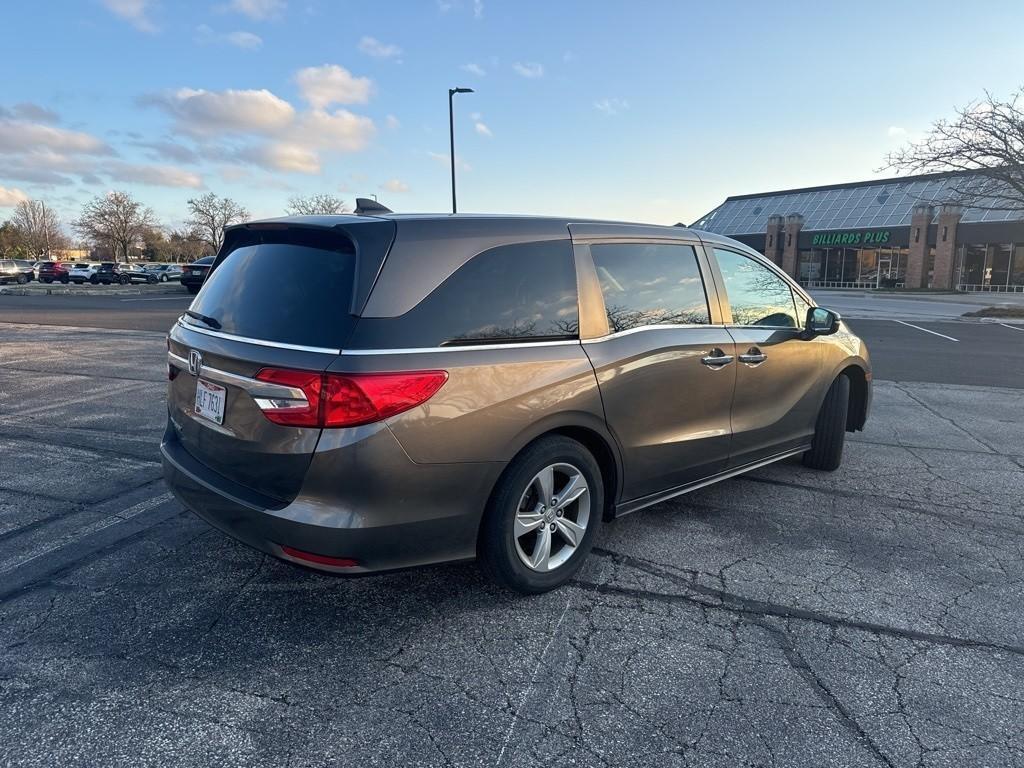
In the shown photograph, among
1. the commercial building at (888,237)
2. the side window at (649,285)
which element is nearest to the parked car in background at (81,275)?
the commercial building at (888,237)

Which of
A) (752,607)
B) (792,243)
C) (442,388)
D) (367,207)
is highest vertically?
(792,243)

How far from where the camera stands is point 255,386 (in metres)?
2.77

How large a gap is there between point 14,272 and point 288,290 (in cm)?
5436

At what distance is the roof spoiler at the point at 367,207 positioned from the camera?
3.57 meters

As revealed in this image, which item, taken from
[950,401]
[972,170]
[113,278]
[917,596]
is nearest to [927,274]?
[972,170]

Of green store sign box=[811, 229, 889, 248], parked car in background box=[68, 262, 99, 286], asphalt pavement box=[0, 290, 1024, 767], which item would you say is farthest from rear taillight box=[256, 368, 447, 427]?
parked car in background box=[68, 262, 99, 286]

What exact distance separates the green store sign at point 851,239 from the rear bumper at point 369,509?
49.9 m

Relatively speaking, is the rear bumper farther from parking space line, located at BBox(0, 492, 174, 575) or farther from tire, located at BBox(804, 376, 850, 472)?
tire, located at BBox(804, 376, 850, 472)

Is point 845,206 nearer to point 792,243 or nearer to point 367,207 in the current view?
point 792,243

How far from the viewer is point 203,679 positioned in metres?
2.66

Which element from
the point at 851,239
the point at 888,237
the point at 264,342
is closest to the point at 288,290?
the point at 264,342

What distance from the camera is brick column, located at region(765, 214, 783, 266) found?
52.1 m

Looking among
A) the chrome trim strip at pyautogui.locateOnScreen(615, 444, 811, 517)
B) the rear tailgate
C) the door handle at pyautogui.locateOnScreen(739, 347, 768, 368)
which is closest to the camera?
the rear tailgate

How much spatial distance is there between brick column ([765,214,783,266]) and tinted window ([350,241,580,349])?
53.0m
